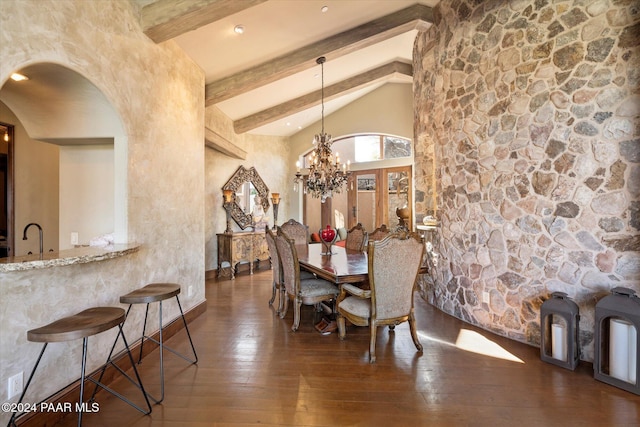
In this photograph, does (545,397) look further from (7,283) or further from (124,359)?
(7,283)

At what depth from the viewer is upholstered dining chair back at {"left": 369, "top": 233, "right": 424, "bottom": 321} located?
2678 millimetres

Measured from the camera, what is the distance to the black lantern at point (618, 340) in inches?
88.5

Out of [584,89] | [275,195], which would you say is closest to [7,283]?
[584,89]

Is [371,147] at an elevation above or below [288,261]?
above

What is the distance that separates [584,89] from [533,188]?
0.90 m

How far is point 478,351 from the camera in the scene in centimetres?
291

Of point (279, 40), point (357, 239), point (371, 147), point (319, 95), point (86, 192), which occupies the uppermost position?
point (319, 95)

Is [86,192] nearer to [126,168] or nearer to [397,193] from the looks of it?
[126,168]

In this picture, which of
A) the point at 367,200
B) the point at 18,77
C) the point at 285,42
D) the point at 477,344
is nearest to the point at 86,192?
the point at 18,77

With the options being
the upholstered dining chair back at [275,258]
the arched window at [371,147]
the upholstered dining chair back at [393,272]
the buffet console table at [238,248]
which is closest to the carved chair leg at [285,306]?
the upholstered dining chair back at [275,258]

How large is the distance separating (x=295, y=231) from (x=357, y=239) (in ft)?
3.35

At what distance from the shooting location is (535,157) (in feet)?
9.80

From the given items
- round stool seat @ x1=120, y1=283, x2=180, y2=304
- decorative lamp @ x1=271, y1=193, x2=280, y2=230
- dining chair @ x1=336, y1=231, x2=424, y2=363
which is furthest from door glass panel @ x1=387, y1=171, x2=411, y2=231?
round stool seat @ x1=120, y1=283, x2=180, y2=304

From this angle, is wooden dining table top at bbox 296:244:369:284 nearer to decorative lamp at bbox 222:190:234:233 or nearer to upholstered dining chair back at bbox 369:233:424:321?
Result: upholstered dining chair back at bbox 369:233:424:321
